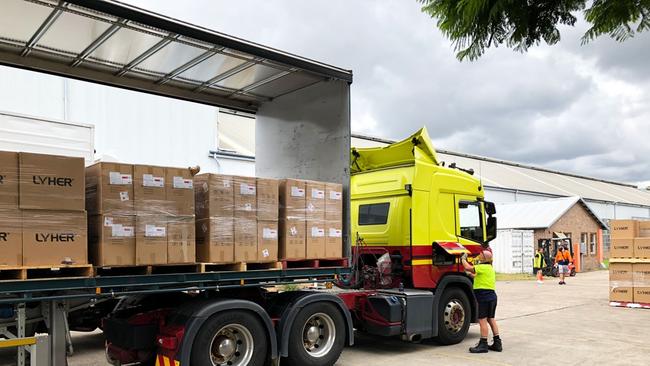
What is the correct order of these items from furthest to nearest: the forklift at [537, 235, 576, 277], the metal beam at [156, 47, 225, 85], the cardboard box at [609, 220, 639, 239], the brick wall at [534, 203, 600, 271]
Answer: the brick wall at [534, 203, 600, 271] < the forklift at [537, 235, 576, 277] < the cardboard box at [609, 220, 639, 239] < the metal beam at [156, 47, 225, 85]

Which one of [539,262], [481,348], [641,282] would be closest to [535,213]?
[539,262]

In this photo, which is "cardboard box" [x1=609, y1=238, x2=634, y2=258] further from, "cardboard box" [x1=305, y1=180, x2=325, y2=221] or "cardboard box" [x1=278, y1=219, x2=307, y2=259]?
"cardboard box" [x1=278, y1=219, x2=307, y2=259]

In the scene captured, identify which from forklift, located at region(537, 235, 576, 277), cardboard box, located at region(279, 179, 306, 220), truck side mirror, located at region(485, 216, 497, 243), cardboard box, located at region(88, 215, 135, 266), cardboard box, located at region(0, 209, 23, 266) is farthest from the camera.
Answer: forklift, located at region(537, 235, 576, 277)

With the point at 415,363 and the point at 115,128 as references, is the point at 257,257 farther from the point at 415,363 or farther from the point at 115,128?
the point at 115,128

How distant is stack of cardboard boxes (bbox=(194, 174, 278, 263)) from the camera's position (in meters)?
6.00

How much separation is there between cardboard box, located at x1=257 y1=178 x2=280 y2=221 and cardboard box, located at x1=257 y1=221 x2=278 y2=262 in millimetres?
80

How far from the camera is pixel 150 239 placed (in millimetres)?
5527

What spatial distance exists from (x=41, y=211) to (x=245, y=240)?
212 centimetres

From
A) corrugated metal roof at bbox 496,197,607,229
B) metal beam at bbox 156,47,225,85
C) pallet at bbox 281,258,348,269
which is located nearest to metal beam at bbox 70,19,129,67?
metal beam at bbox 156,47,225,85

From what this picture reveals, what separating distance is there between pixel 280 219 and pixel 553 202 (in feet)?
97.2

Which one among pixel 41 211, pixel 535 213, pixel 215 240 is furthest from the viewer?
pixel 535 213

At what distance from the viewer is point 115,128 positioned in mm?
15148

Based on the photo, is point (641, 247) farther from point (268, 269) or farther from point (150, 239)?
point (150, 239)

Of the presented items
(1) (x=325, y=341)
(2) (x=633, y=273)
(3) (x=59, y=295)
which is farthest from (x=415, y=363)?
(2) (x=633, y=273)
